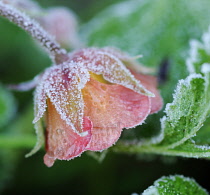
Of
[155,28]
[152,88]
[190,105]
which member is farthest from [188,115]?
[155,28]

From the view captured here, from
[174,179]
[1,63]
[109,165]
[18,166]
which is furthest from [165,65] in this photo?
[1,63]

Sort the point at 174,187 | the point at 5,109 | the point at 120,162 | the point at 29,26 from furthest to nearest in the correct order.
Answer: the point at 120,162
the point at 5,109
the point at 29,26
the point at 174,187

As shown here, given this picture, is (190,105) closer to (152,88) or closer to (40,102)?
(152,88)

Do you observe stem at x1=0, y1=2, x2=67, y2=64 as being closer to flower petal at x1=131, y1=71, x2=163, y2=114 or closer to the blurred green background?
flower petal at x1=131, y1=71, x2=163, y2=114

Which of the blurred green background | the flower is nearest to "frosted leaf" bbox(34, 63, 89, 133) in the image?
the flower

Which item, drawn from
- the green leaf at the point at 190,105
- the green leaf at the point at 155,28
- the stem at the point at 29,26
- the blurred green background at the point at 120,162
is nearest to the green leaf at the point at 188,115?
the green leaf at the point at 190,105

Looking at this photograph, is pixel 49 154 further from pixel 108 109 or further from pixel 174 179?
pixel 174 179
